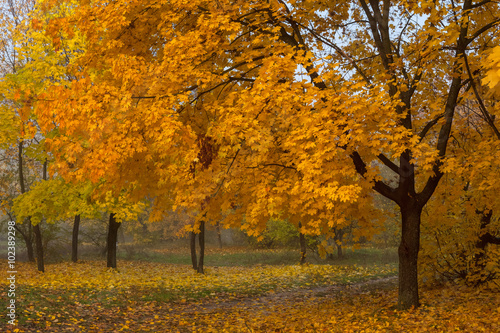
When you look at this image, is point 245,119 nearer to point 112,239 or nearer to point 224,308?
point 224,308

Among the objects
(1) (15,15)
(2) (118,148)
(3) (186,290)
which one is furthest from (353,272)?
(1) (15,15)

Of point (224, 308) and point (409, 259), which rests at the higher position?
point (409, 259)

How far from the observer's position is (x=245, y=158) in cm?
775

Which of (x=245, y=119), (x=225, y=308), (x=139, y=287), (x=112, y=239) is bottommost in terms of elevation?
(x=225, y=308)

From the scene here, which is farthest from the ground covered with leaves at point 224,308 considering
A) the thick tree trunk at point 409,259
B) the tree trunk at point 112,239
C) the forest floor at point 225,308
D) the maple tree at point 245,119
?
the tree trunk at point 112,239

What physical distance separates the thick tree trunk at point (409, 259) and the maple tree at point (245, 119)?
0.03 metres

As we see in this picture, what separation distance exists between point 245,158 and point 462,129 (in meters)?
5.97

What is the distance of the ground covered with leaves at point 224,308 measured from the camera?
25.9ft

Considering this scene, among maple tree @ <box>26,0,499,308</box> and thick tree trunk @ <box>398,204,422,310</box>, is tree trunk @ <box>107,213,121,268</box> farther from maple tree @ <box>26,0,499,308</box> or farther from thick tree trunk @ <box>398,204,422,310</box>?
thick tree trunk @ <box>398,204,422,310</box>

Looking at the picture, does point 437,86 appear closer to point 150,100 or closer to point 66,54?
point 150,100

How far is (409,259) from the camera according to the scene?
8977 millimetres

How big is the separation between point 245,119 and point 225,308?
6855 millimetres

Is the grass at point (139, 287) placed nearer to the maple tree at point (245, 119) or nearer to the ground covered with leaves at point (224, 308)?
the ground covered with leaves at point (224, 308)

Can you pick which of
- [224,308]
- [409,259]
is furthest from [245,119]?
[224,308]
